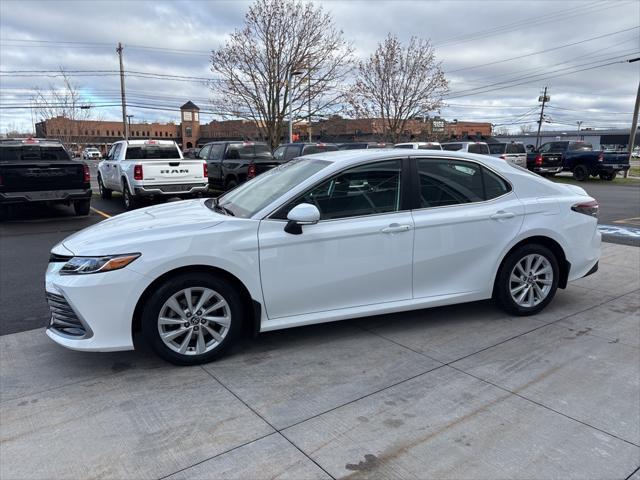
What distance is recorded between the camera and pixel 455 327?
180 inches

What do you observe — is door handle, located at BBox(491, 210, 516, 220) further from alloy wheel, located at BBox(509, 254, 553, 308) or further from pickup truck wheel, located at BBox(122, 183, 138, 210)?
pickup truck wheel, located at BBox(122, 183, 138, 210)

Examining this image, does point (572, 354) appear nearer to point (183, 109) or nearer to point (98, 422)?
point (98, 422)

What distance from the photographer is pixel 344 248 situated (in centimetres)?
400

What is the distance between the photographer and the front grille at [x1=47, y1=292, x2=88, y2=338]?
11.6 feet

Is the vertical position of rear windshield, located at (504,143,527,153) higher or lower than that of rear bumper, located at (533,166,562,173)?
higher

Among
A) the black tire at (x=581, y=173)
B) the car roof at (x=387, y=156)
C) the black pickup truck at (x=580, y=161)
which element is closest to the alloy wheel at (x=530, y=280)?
the car roof at (x=387, y=156)

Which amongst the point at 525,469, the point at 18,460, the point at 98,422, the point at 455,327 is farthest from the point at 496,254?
the point at 18,460

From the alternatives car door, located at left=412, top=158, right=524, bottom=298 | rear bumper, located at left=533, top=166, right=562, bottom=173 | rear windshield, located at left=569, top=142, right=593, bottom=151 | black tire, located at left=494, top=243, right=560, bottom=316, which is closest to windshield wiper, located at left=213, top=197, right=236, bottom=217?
car door, located at left=412, top=158, right=524, bottom=298

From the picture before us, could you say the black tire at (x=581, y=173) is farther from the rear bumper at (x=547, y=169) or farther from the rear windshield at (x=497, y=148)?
the rear windshield at (x=497, y=148)

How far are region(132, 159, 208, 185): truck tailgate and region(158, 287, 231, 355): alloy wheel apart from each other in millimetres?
9017

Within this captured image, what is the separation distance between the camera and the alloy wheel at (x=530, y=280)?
4.73m

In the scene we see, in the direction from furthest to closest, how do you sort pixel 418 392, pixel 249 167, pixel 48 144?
pixel 249 167 < pixel 48 144 < pixel 418 392

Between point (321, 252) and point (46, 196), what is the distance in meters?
8.86

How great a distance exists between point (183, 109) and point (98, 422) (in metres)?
81.3
